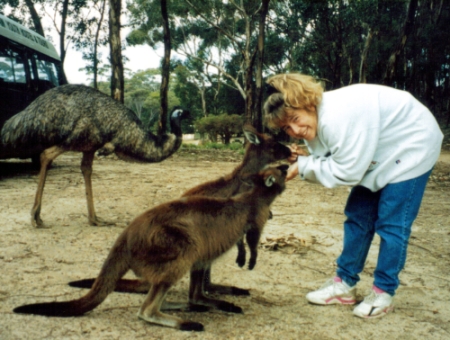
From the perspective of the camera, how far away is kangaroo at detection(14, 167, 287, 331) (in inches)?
110

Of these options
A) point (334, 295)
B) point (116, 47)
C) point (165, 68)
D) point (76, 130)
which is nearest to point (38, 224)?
point (76, 130)

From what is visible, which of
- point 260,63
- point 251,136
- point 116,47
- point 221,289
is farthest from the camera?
point 260,63

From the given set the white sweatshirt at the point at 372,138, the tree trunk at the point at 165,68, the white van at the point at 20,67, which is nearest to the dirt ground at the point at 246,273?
the white sweatshirt at the point at 372,138

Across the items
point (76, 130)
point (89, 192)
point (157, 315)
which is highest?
point (76, 130)

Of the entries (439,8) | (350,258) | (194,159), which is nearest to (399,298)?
(350,258)

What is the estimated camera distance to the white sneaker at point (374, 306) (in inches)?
125

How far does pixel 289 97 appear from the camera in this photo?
3.08 metres

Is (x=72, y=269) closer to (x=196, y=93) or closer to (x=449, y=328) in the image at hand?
(x=449, y=328)

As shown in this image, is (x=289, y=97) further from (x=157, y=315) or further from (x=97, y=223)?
(x=97, y=223)

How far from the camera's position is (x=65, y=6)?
893 inches

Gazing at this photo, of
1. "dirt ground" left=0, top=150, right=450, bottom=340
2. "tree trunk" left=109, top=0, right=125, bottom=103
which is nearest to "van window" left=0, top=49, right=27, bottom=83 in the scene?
"dirt ground" left=0, top=150, right=450, bottom=340

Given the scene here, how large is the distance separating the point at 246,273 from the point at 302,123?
4.92 ft

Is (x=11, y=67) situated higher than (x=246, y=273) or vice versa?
(x=11, y=67)

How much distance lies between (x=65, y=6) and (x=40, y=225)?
20.1m
